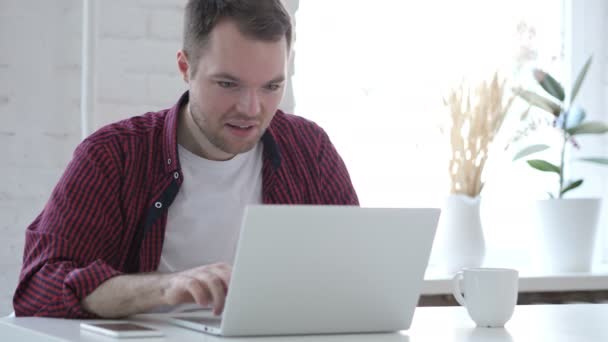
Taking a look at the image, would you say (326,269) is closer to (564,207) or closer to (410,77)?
(564,207)

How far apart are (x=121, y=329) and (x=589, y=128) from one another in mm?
2253

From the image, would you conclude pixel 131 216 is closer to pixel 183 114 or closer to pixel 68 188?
pixel 68 188

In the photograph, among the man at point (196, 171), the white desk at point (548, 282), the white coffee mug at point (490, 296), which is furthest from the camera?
the white desk at point (548, 282)

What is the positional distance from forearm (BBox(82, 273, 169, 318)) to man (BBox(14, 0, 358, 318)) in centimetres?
10

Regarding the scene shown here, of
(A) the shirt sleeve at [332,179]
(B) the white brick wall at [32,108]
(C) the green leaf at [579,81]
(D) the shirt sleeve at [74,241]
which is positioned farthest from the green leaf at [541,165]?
(D) the shirt sleeve at [74,241]

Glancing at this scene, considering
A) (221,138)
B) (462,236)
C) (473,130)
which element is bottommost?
(462,236)

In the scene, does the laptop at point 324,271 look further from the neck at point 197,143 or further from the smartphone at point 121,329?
the neck at point 197,143

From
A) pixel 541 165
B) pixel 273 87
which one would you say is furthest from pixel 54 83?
pixel 541 165

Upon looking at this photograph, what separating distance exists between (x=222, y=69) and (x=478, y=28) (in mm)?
1666

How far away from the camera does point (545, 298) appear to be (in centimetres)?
297

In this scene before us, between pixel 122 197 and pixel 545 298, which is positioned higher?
pixel 122 197

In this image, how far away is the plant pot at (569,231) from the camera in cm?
303

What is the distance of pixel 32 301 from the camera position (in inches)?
63.2

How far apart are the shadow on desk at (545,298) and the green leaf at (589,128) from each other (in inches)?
20.9
